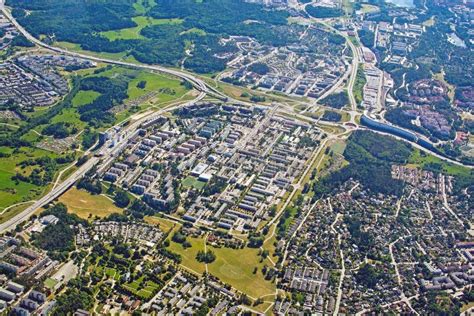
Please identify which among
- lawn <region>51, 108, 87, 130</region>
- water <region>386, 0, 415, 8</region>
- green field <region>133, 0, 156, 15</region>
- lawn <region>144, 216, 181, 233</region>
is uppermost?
lawn <region>144, 216, 181, 233</region>

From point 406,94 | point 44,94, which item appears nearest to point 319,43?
point 406,94

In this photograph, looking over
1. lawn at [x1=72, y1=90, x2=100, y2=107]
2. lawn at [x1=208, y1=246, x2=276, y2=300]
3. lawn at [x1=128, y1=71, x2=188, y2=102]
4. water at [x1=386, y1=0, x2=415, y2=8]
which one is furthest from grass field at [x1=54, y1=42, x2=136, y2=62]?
water at [x1=386, y1=0, x2=415, y2=8]

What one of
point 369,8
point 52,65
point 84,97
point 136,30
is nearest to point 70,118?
point 84,97

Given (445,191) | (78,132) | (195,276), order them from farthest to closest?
(78,132), (445,191), (195,276)

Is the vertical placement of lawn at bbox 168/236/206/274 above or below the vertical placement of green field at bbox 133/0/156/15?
above

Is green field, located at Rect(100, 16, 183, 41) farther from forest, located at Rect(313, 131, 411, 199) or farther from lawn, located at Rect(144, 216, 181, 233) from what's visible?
lawn, located at Rect(144, 216, 181, 233)

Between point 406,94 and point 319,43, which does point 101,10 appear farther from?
point 406,94

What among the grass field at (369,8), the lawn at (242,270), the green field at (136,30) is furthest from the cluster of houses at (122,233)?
the grass field at (369,8)
